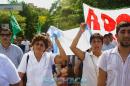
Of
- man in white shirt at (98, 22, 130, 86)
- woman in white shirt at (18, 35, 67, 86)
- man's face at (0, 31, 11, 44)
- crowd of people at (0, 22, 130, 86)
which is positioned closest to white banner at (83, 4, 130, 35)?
crowd of people at (0, 22, 130, 86)

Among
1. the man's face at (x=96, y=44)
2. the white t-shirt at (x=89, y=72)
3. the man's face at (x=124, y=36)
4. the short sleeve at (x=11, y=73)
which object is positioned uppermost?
the man's face at (x=124, y=36)

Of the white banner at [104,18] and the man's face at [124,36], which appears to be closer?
the man's face at [124,36]

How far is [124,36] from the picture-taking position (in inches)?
245

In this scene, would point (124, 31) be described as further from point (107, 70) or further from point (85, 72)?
point (85, 72)

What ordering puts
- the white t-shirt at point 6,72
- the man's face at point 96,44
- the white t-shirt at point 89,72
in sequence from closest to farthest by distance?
the white t-shirt at point 6,72 → the white t-shirt at point 89,72 → the man's face at point 96,44

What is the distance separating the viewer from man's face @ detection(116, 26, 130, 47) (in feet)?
20.4

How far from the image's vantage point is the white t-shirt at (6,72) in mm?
5391

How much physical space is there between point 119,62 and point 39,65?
6.55ft

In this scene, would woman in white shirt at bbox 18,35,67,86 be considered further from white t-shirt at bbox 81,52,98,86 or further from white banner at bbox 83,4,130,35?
white banner at bbox 83,4,130,35

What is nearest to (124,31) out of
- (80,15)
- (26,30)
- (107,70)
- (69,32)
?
(107,70)

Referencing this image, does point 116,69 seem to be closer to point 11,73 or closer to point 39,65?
point 11,73

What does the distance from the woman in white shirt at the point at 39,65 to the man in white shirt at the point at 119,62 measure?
5.56 ft

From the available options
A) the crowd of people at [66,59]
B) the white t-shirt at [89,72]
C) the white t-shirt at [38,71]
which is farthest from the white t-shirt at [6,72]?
the white t-shirt at [89,72]

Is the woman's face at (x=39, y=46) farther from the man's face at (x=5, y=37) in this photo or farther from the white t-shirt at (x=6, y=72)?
the white t-shirt at (x=6, y=72)
